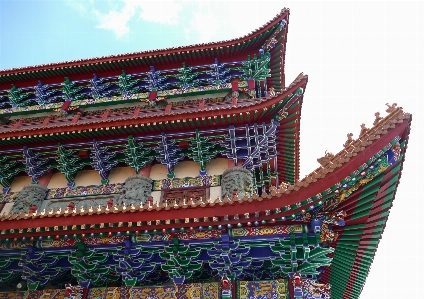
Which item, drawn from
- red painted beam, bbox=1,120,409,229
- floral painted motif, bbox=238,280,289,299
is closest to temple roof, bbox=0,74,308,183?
red painted beam, bbox=1,120,409,229

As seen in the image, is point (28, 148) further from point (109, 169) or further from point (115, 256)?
point (115, 256)

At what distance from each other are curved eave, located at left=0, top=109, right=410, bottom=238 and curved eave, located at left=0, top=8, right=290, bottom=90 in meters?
6.60

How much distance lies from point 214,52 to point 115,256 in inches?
320

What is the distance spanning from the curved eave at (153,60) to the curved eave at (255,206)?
6.60 metres

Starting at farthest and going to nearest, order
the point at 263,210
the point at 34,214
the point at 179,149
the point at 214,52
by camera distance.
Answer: the point at 214,52 < the point at 179,149 < the point at 34,214 < the point at 263,210

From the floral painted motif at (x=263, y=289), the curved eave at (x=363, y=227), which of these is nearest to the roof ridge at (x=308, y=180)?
the curved eave at (x=363, y=227)

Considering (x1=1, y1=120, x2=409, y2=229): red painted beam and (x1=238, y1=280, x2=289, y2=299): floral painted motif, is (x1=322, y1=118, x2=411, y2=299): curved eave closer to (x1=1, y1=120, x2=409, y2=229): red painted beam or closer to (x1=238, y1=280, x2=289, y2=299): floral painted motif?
(x1=1, y1=120, x2=409, y2=229): red painted beam

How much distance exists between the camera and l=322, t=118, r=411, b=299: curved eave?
796cm

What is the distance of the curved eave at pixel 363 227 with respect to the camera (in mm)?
7965

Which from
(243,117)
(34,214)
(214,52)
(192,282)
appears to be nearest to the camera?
(34,214)

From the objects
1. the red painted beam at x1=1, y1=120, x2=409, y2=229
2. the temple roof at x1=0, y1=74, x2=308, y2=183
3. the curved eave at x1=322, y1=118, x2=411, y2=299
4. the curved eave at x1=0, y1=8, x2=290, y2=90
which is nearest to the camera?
the red painted beam at x1=1, y1=120, x2=409, y2=229

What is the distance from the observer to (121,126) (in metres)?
11.0

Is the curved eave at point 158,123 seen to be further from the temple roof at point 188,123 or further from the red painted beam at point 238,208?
the red painted beam at point 238,208

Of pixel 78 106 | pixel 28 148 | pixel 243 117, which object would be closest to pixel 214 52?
pixel 243 117
